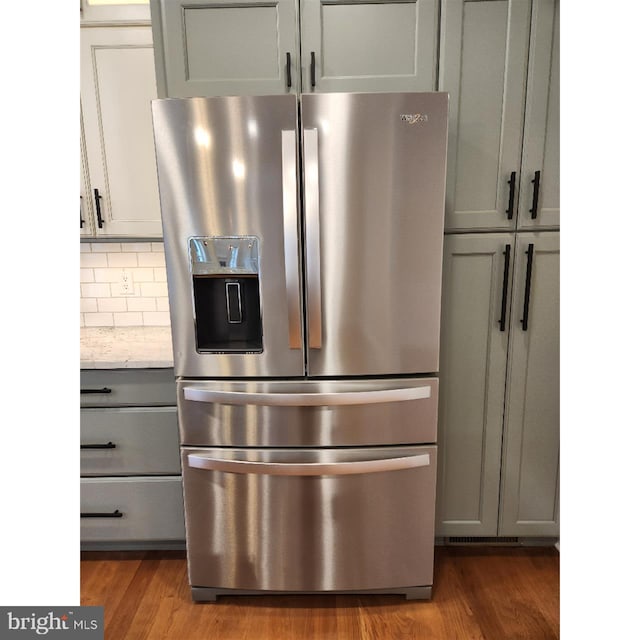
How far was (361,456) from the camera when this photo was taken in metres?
1.55

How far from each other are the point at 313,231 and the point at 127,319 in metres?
1.29

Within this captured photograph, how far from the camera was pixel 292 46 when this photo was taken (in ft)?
5.00

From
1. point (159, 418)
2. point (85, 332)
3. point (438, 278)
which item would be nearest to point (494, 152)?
point (438, 278)

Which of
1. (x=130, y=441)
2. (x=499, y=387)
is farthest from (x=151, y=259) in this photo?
(x=499, y=387)

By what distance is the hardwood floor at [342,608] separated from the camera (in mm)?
1565

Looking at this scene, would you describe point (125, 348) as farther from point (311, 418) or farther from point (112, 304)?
point (311, 418)

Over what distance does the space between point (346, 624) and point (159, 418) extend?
975 mm

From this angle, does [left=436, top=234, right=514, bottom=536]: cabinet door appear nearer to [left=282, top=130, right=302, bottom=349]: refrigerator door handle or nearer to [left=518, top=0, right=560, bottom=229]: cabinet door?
[left=518, top=0, right=560, bottom=229]: cabinet door

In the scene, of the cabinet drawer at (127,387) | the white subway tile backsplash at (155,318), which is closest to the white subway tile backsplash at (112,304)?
the white subway tile backsplash at (155,318)

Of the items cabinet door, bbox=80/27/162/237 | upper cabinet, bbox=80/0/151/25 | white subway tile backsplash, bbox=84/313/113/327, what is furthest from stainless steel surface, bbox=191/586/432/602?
upper cabinet, bbox=80/0/151/25

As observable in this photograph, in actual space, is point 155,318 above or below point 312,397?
above

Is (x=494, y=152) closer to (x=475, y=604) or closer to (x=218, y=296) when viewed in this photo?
(x=218, y=296)

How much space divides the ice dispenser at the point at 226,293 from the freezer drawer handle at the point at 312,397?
144mm

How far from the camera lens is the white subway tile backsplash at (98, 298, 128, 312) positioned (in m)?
2.27
